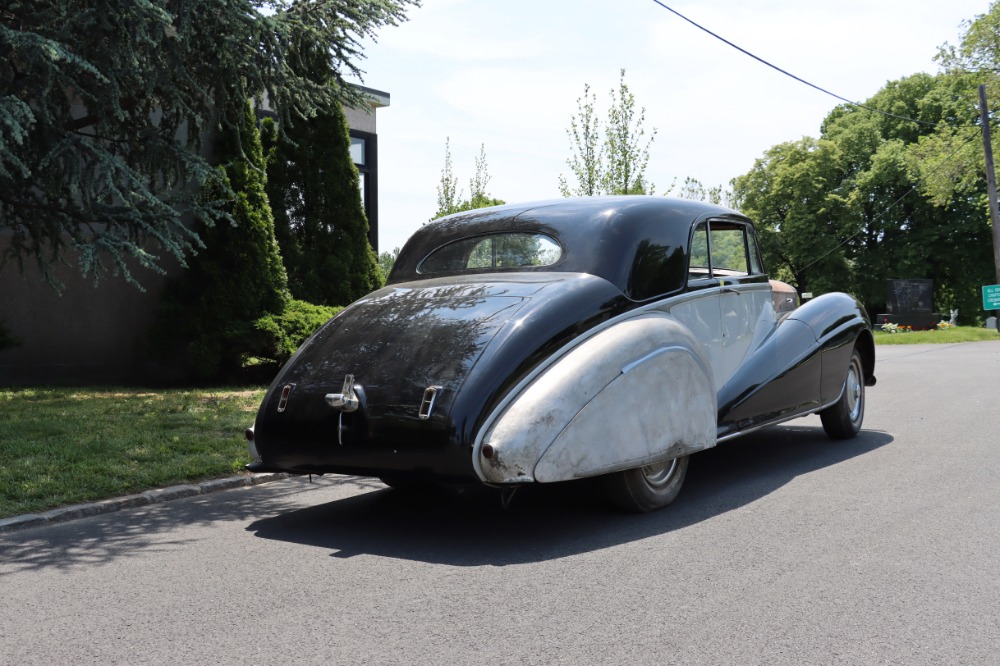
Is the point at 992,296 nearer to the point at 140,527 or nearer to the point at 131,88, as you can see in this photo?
the point at 131,88

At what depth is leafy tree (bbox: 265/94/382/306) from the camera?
1620 centimetres

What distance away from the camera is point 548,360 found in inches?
218

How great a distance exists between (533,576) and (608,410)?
121 centimetres

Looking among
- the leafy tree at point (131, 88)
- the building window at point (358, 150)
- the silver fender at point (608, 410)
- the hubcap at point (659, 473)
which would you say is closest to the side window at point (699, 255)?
the silver fender at point (608, 410)

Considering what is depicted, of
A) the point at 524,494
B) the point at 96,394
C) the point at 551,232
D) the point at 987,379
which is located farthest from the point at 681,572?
the point at 987,379

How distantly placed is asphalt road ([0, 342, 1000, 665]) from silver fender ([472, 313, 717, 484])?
440 millimetres

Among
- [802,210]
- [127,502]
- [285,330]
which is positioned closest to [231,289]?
[285,330]

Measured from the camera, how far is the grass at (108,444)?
690cm

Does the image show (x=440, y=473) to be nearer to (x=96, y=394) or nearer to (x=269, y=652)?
(x=269, y=652)

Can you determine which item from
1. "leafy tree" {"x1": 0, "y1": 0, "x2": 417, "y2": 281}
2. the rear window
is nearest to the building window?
"leafy tree" {"x1": 0, "y1": 0, "x2": 417, "y2": 281}

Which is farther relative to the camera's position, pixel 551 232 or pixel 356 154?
pixel 356 154

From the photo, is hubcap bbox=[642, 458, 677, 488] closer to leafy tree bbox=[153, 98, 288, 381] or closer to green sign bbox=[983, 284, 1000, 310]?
leafy tree bbox=[153, 98, 288, 381]

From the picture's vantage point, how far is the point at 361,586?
4.52 metres

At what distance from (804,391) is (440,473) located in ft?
12.5
